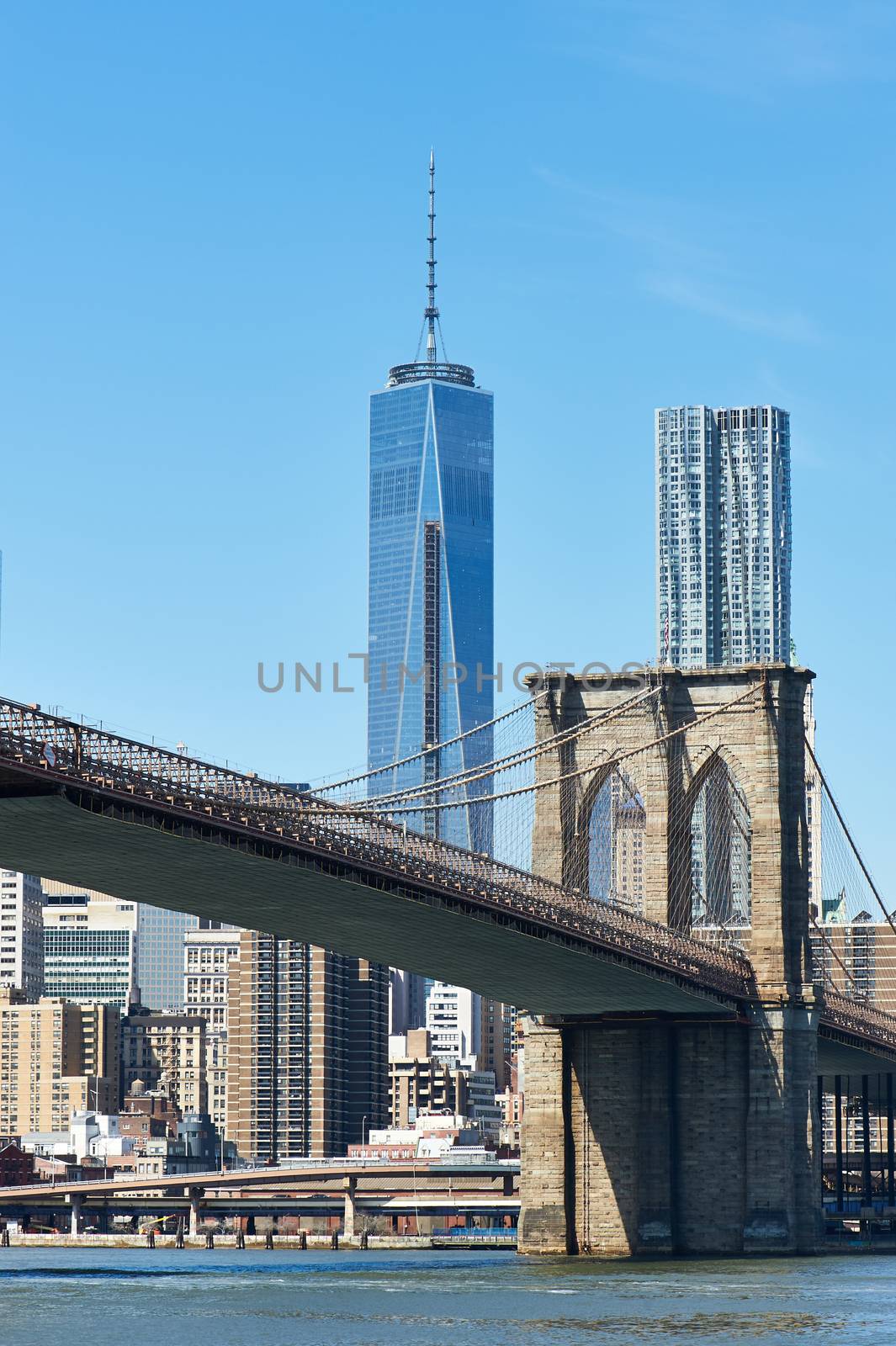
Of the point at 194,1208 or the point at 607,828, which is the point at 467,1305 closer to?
the point at 607,828

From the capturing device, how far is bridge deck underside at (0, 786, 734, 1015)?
205ft

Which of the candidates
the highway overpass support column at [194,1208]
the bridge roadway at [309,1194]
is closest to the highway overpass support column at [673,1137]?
the bridge roadway at [309,1194]

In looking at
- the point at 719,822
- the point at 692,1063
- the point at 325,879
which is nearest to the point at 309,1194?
the point at 719,822

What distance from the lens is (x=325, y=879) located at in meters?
68.1

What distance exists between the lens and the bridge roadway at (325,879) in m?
59.2

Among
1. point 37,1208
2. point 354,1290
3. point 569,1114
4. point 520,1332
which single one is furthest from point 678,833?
point 37,1208

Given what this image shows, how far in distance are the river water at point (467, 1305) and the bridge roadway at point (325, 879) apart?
835 centimetres

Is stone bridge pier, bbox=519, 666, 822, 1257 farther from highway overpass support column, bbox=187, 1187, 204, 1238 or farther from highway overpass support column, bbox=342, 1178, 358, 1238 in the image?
highway overpass support column, bbox=187, 1187, 204, 1238

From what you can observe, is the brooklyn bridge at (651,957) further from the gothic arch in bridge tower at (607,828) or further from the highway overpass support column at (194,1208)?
the highway overpass support column at (194,1208)

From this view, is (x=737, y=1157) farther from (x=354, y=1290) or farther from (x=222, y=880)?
(x=222, y=880)

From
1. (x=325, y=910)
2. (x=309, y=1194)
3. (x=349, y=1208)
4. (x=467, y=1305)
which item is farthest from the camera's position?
(x=309, y=1194)

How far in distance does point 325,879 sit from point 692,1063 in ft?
76.9

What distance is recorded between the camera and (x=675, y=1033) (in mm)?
88062

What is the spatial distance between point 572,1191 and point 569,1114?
240cm
